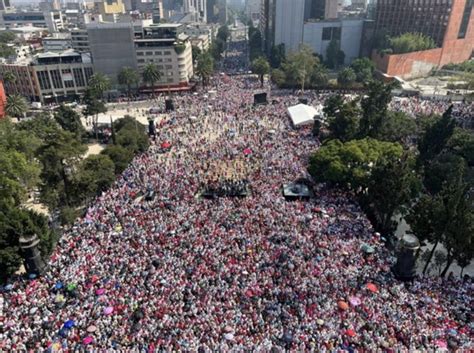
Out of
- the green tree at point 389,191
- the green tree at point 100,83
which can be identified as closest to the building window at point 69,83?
the green tree at point 100,83

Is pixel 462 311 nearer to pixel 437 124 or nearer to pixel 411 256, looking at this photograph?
pixel 411 256

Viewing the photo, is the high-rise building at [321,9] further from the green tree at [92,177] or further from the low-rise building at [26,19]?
the low-rise building at [26,19]

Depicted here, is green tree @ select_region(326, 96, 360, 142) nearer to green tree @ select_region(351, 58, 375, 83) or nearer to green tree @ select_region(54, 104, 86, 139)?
green tree @ select_region(54, 104, 86, 139)

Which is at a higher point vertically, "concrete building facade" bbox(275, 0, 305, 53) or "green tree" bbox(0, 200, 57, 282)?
"concrete building facade" bbox(275, 0, 305, 53)

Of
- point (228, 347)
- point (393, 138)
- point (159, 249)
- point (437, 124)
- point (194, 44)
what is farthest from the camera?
point (194, 44)

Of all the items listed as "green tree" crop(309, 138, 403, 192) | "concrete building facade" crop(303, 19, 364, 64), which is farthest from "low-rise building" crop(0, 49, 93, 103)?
"green tree" crop(309, 138, 403, 192)

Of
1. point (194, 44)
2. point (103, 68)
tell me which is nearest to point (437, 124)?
point (103, 68)
